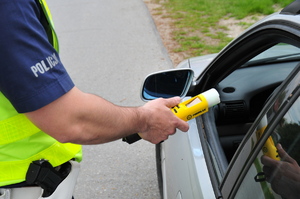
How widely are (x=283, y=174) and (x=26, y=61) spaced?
884 millimetres

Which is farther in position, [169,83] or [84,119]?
[169,83]

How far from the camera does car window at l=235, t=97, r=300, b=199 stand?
4.75ft

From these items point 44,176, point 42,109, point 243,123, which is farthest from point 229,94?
point 42,109

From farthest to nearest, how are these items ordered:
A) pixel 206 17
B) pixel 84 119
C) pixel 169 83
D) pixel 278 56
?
pixel 206 17, pixel 278 56, pixel 169 83, pixel 84 119

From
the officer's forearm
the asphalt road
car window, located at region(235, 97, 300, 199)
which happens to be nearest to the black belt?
the officer's forearm

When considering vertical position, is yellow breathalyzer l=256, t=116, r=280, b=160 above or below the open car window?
above

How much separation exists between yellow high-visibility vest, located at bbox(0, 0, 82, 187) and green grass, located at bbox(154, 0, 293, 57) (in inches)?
198

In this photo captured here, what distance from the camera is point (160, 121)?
1838 millimetres

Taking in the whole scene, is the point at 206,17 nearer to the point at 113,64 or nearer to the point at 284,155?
the point at 113,64

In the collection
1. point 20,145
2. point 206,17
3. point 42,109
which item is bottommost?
point 206,17

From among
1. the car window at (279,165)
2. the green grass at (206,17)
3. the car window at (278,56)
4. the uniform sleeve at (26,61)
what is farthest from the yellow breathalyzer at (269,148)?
the green grass at (206,17)

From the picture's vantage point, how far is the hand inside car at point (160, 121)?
6.00 ft

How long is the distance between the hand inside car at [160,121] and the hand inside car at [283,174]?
1.29 feet

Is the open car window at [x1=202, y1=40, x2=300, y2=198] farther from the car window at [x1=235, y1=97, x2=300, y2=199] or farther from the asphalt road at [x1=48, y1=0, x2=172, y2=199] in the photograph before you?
the asphalt road at [x1=48, y1=0, x2=172, y2=199]
